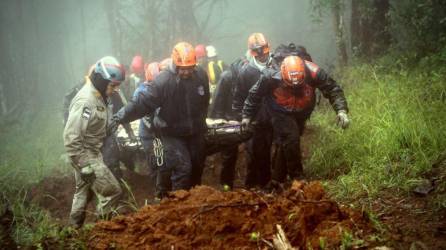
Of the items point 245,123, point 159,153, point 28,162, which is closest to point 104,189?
point 159,153

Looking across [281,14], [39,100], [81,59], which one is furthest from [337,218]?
[81,59]

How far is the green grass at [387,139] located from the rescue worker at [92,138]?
2.66 m

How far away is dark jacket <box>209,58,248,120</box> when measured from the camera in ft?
23.3

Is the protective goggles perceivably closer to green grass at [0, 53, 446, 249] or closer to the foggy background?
green grass at [0, 53, 446, 249]

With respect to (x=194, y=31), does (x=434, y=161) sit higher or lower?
lower

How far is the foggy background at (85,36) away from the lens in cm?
1725

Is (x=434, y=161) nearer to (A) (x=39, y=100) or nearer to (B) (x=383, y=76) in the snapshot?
(B) (x=383, y=76)

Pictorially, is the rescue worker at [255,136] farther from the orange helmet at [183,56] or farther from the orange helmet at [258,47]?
the orange helmet at [183,56]

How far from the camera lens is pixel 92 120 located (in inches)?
203

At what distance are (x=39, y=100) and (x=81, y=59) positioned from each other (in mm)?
15520

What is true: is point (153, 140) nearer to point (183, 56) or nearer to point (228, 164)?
point (228, 164)

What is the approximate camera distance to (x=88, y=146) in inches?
205

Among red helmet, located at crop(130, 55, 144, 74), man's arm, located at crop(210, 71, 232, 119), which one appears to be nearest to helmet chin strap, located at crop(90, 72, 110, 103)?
man's arm, located at crop(210, 71, 232, 119)

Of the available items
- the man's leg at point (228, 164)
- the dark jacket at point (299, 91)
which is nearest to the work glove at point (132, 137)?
the man's leg at point (228, 164)
